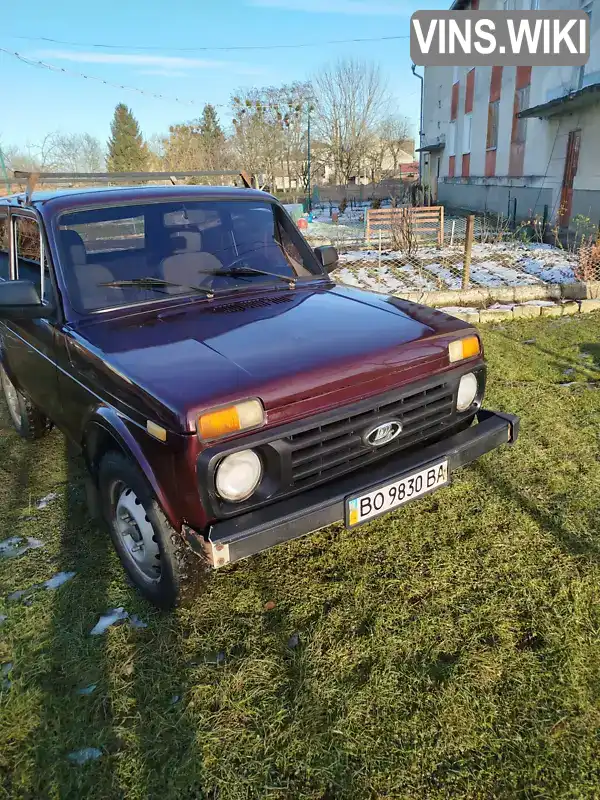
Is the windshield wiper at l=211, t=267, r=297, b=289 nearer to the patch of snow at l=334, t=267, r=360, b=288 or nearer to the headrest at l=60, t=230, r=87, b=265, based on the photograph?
the headrest at l=60, t=230, r=87, b=265

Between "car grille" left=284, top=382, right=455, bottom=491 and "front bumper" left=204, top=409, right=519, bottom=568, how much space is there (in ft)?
0.18

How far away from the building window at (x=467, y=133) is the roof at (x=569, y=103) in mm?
9052

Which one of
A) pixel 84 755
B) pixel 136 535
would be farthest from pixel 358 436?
pixel 84 755

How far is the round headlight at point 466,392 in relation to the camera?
115 inches

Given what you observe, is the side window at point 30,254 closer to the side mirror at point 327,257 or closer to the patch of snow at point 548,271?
the side mirror at point 327,257

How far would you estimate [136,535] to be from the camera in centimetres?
266

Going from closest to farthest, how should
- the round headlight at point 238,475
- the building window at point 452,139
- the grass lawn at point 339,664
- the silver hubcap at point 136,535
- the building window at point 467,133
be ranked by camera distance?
the grass lawn at point 339,664, the round headlight at point 238,475, the silver hubcap at point 136,535, the building window at point 467,133, the building window at point 452,139

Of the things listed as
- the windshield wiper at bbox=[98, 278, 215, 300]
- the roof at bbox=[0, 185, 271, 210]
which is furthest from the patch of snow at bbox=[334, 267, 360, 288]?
the windshield wiper at bbox=[98, 278, 215, 300]

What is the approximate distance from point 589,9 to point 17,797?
18.2 metres

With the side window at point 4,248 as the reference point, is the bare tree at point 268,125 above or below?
above

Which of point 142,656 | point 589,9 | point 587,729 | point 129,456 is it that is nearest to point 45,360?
point 129,456

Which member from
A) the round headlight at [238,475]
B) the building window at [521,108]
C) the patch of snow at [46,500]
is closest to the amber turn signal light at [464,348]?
the round headlight at [238,475]

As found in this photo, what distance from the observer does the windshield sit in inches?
118

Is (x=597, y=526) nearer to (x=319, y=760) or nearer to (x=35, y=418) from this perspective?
(x=319, y=760)
